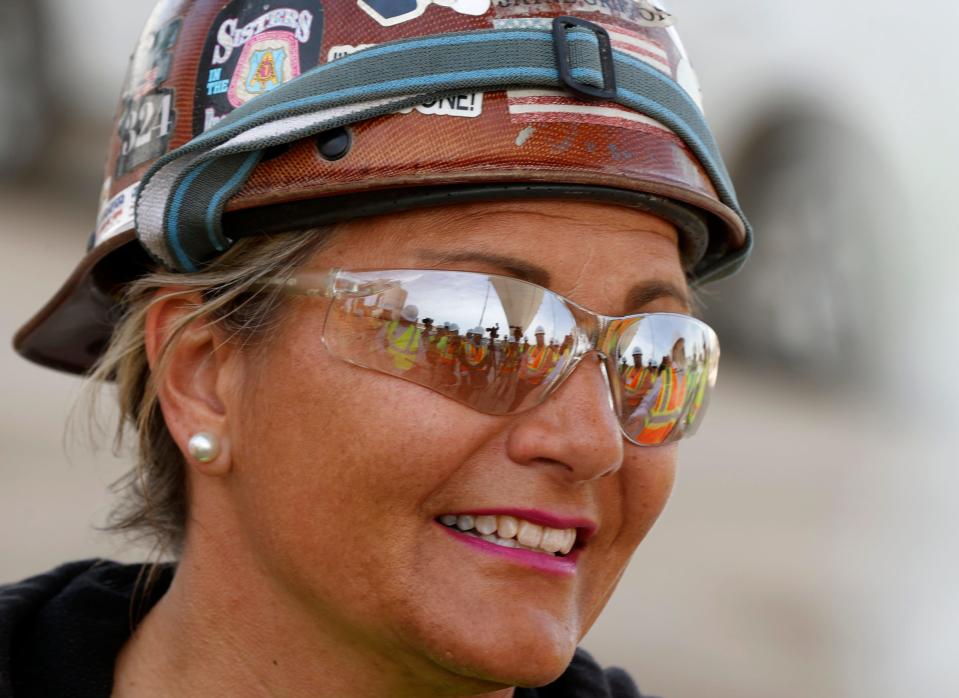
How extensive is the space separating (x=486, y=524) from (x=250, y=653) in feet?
1.94

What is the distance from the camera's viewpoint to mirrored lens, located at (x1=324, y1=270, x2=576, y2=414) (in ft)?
7.18

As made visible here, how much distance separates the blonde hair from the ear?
0.01 metres

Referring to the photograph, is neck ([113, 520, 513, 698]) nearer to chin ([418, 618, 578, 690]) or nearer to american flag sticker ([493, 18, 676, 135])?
chin ([418, 618, 578, 690])

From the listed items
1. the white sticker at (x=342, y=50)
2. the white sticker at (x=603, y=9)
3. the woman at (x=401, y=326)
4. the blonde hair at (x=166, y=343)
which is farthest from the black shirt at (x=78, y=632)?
the white sticker at (x=603, y=9)

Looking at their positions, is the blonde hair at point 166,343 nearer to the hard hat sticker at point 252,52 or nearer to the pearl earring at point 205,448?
the pearl earring at point 205,448

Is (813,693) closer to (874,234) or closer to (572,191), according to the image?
(874,234)

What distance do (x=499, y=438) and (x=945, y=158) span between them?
967 cm

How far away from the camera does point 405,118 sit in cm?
224

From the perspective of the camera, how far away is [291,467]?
88.4 inches

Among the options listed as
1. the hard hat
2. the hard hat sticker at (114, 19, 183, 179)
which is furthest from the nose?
the hard hat sticker at (114, 19, 183, 179)

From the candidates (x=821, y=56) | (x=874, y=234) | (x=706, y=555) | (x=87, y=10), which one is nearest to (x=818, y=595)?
(x=706, y=555)

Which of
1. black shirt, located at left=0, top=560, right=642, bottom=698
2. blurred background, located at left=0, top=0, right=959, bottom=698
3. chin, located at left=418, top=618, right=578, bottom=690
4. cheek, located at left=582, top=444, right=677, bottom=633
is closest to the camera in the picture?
chin, located at left=418, top=618, right=578, bottom=690

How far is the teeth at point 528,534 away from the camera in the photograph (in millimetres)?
2188

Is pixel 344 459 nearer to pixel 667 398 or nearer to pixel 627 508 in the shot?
pixel 627 508
